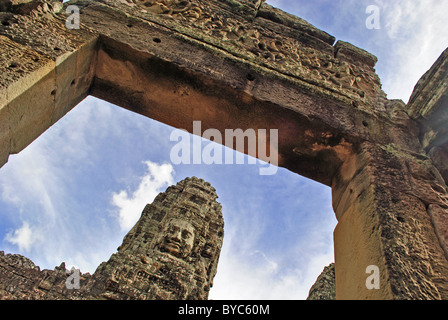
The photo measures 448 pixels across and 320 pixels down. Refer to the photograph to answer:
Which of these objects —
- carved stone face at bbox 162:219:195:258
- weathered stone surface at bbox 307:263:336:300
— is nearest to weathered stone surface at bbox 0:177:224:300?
carved stone face at bbox 162:219:195:258

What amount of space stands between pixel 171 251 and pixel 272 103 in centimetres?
662

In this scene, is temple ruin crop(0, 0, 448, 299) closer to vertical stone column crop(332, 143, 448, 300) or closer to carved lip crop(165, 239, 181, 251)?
vertical stone column crop(332, 143, 448, 300)

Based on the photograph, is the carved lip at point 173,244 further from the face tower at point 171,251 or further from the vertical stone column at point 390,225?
the vertical stone column at point 390,225

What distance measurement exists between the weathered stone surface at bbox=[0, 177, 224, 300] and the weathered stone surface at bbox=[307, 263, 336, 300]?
312 cm

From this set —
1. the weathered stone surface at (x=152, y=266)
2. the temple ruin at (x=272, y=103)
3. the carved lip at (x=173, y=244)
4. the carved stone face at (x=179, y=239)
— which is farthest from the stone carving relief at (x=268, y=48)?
the carved lip at (x=173, y=244)

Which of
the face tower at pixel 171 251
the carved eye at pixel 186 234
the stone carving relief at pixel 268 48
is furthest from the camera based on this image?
the carved eye at pixel 186 234

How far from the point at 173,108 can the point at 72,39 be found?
1.06 meters

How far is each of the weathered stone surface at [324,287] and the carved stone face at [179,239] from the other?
4.64m

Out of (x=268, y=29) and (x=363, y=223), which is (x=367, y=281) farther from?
(x=268, y=29)

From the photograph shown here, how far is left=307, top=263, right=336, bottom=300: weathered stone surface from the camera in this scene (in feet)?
14.4

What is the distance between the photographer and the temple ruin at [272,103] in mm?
2445

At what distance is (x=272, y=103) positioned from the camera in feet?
10.6

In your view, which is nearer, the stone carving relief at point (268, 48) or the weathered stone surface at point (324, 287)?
the stone carving relief at point (268, 48)
